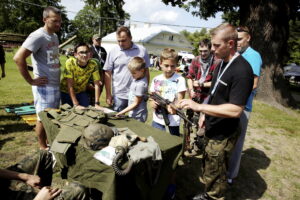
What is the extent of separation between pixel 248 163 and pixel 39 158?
3.93 meters

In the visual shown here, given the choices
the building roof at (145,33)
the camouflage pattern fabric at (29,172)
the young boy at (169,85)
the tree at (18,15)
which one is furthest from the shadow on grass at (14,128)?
the tree at (18,15)

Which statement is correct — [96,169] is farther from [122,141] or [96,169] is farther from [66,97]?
[66,97]

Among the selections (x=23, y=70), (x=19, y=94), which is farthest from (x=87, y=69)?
(x=19, y=94)

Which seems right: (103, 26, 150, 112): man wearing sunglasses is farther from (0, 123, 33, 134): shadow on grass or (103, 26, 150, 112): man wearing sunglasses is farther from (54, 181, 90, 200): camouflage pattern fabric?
(0, 123, 33, 134): shadow on grass

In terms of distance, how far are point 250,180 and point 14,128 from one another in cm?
516

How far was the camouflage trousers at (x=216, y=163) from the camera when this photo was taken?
2.43m

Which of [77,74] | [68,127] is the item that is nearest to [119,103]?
[77,74]

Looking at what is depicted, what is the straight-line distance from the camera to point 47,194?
1.79m

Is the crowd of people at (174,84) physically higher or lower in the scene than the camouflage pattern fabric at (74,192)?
higher

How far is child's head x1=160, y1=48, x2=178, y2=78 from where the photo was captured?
9.41 feet

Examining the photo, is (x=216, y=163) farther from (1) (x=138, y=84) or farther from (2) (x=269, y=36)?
(2) (x=269, y=36)

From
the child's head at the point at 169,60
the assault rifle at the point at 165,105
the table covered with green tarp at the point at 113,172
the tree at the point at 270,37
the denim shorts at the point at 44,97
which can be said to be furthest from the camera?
the tree at the point at 270,37

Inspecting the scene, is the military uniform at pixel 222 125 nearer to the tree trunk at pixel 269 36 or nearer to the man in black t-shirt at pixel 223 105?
the man in black t-shirt at pixel 223 105

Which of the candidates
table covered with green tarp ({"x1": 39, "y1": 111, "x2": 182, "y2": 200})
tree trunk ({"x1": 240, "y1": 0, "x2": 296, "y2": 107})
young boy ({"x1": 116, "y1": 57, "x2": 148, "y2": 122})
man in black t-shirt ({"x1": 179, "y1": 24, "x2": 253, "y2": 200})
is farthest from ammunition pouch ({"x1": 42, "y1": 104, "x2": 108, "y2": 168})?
tree trunk ({"x1": 240, "y1": 0, "x2": 296, "y2": 107})
